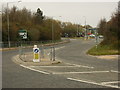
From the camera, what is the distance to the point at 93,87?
7980 millimetres

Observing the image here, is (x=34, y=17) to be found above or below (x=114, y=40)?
above

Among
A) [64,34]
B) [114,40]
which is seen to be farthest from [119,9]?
[64,34]

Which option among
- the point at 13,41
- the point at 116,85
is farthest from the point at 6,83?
the point at 13,41

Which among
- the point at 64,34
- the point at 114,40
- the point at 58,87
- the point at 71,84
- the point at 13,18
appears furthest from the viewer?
the point at 64,34

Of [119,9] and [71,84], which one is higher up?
[119,9]

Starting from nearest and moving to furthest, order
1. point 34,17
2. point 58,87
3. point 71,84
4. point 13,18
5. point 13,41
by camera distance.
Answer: point 58,87 → point 71,84 → point 13,41 → point 13,18 → point 34,17

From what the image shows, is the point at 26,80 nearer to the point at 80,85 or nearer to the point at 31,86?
the point at 31,86

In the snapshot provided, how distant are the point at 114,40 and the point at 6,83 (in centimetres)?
2590

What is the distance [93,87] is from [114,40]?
25.5 meters

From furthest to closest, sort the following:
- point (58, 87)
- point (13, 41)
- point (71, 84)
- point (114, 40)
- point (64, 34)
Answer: point (64, 34) < point (13, 41) < point (114, 40) < point (71, 84) < point (58, 87)

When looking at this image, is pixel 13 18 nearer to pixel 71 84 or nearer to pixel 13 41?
pixel 13 41

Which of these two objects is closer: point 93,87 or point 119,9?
point 93,87

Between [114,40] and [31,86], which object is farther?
[114,40]

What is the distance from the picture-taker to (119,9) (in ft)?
111
